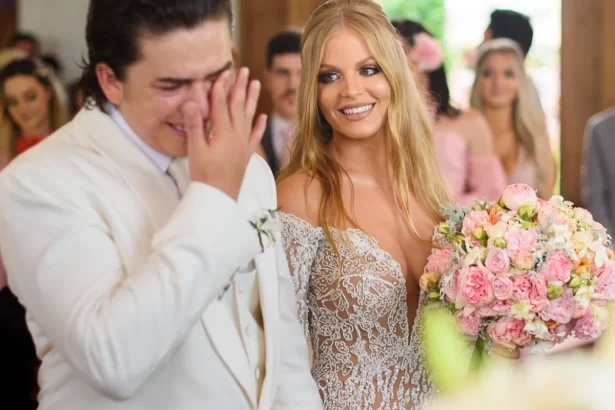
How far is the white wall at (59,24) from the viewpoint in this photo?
371 inches

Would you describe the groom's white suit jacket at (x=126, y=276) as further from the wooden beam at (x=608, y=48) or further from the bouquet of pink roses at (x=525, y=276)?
the wooden beam at (x=608, y=48)

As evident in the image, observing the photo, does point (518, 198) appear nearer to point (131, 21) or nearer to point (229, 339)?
point (229, 339)

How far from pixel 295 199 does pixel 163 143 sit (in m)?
0.81

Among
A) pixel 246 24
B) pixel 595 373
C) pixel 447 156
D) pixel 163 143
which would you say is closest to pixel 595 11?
pixel 447 156

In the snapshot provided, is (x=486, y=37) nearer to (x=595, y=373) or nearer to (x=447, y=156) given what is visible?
(x=447, y=156)

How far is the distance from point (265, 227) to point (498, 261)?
0.79 m

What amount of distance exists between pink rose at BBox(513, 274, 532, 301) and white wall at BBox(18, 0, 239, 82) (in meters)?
7.80

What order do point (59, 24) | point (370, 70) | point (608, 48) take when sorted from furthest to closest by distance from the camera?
1. point (59, 24)
2. point (608, 48)
3. point (370, 70)

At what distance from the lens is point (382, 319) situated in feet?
8.11

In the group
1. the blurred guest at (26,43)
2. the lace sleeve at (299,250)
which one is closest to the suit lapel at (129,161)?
the lace sleeve at (299,250)

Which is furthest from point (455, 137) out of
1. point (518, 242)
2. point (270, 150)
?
point (518, 242)

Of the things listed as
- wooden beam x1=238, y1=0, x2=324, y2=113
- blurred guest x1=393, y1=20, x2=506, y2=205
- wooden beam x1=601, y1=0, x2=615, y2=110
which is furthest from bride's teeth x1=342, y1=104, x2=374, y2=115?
wooden beam x1=238, y1=0, x2=324, y2=113

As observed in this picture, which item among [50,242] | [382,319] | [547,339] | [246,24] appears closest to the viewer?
[50,242]

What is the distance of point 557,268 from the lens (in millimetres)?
2189
